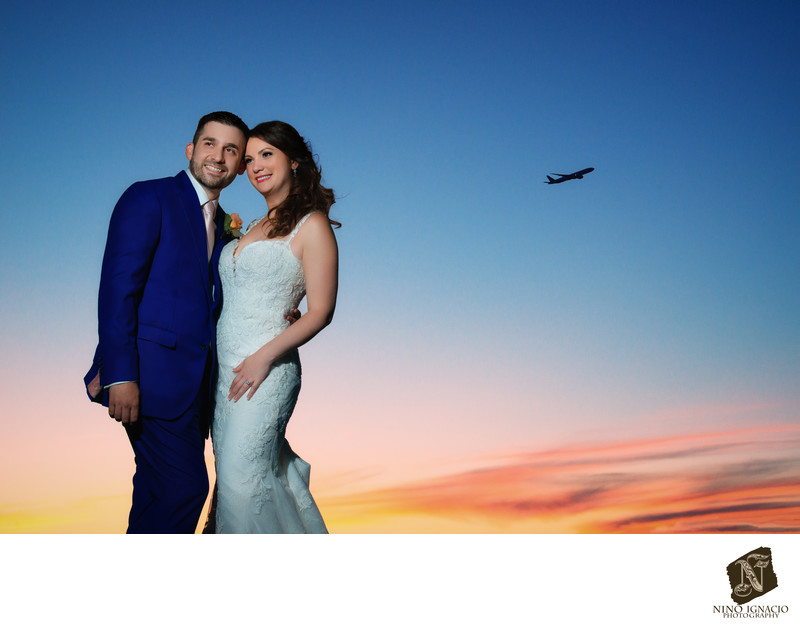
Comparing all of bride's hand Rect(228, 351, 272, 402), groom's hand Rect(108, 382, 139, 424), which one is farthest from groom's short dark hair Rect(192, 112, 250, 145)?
groom's hand Rect(108, 382, 139, 424)

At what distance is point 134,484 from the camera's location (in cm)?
317

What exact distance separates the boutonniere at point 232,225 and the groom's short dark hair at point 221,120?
35 centimetres

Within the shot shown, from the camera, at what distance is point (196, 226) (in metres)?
3.22

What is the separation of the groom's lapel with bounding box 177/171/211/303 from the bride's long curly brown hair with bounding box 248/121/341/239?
26 centimetres

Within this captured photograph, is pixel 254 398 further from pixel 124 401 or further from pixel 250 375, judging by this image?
pixel 124 401

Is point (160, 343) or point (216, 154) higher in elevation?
point (216, 154)

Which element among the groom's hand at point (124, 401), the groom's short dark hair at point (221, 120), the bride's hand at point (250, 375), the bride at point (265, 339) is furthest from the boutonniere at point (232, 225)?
the groom's hand at point (124, 401)

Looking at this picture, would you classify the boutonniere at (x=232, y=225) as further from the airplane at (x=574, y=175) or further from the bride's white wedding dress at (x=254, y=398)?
the airplane at (x=574, y=175)

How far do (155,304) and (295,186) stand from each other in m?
0.78

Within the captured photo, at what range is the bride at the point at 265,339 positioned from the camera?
319cm
